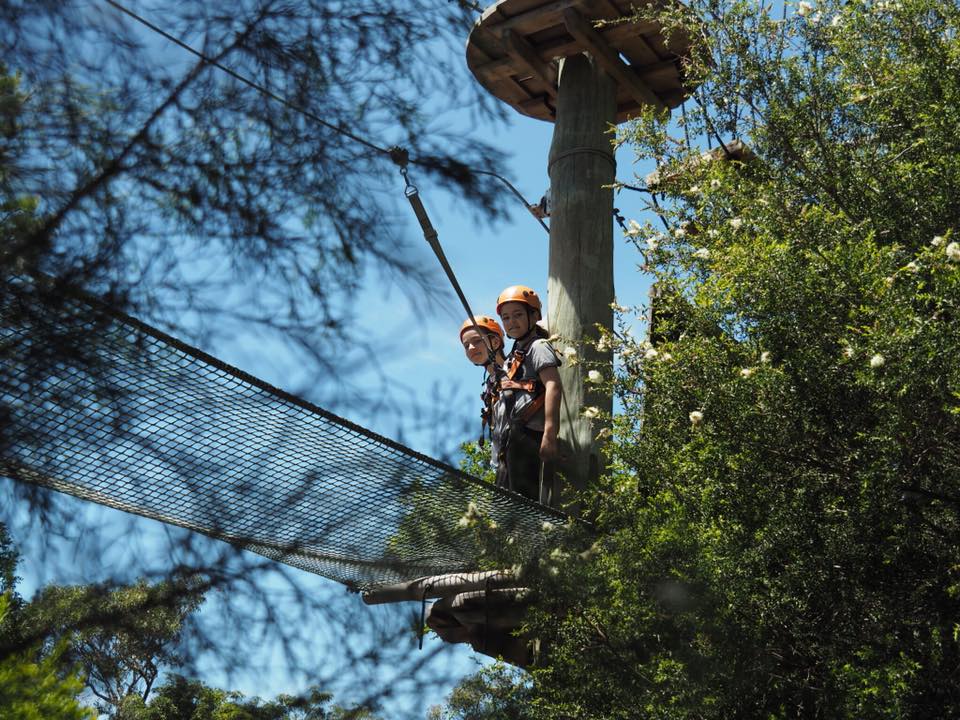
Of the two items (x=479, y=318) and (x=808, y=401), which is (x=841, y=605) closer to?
(x=808, y=401)

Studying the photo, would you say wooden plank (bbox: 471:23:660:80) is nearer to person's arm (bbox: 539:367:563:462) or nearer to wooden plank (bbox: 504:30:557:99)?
wooden plank (bbox: 504:30:557:99)

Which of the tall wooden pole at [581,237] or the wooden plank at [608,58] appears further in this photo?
the wooden plank at [608,58]

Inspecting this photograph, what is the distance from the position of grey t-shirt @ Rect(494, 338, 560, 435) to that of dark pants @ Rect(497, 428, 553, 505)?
0.17ft

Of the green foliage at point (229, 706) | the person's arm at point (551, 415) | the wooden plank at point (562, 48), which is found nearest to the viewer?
the green foliage at point (229, 706)

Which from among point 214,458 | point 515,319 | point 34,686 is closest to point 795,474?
point 515,319

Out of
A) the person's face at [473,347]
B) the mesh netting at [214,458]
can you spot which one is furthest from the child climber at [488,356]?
the mesh netting at [214,458]

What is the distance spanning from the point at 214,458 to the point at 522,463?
193cm

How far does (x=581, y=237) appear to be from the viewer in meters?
5.00

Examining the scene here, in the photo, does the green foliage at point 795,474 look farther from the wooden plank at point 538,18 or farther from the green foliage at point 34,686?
the green foliage at point 34,686

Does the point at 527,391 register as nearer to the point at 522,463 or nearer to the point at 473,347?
the point at 522,463

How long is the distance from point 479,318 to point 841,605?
211cm

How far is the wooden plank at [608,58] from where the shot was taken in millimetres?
5219

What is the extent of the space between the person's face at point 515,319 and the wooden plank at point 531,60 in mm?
1199

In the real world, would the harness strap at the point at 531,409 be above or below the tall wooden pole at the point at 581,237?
below
